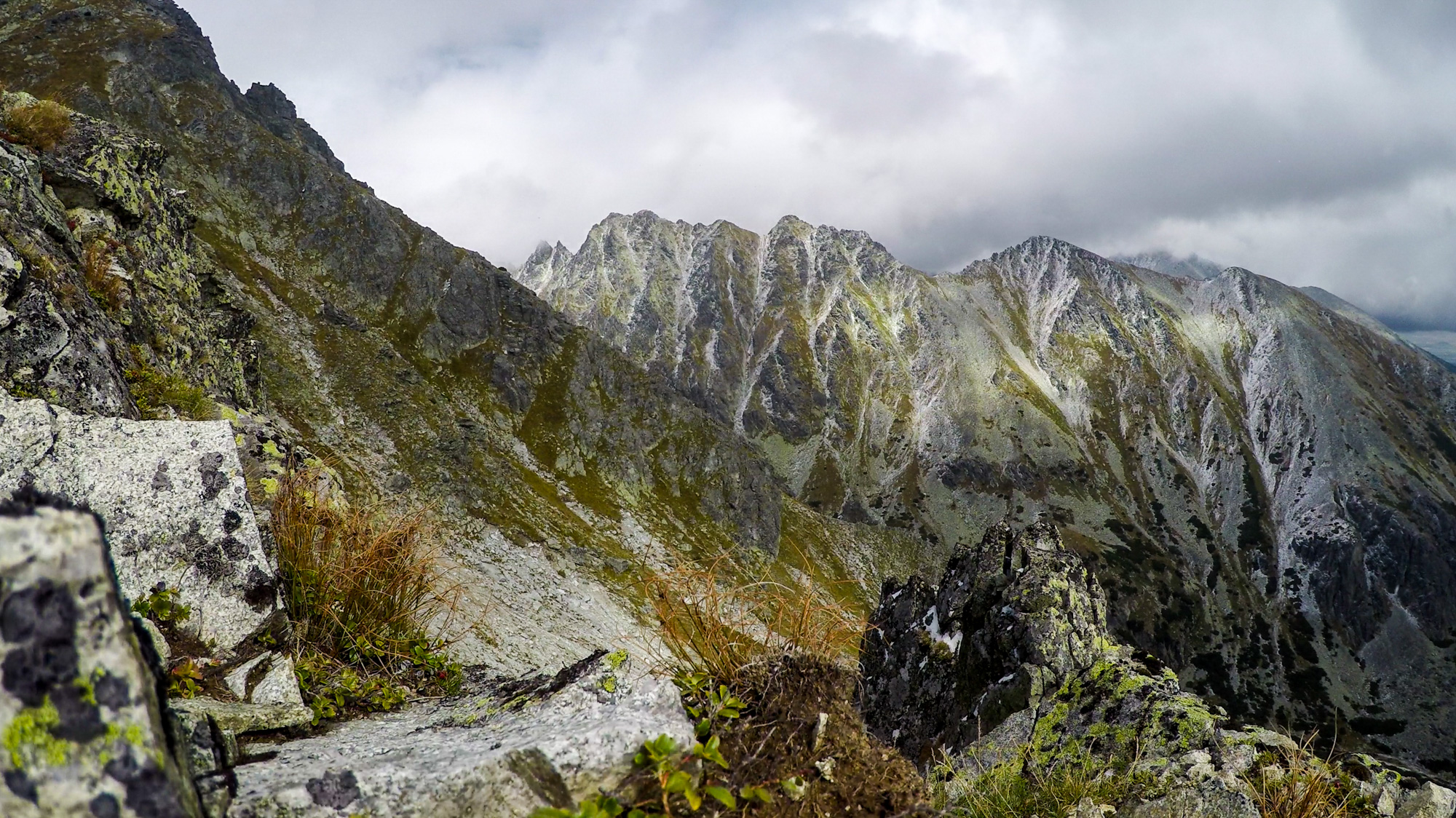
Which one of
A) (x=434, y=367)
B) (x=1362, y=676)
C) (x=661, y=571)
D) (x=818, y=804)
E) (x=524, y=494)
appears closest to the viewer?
(x=818, y=804)

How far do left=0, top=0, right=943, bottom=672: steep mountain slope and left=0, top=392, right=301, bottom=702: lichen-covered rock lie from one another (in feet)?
46.8

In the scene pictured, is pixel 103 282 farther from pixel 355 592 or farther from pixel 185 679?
pixel 185 679

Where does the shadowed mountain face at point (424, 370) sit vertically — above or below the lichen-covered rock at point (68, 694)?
above

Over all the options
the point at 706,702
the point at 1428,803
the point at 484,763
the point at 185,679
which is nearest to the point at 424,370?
the point at 185,679

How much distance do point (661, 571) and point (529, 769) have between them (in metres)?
2.09

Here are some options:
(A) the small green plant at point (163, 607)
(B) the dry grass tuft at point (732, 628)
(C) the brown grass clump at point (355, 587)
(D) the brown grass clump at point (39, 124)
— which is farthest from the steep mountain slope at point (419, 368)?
(B) the dry grass tuft at point (732, 628)

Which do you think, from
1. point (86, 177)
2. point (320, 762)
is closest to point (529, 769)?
point (320, 762)

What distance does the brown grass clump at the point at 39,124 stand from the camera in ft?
51.5

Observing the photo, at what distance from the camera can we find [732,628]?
214 inches

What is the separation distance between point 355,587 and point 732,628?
421 centimetres

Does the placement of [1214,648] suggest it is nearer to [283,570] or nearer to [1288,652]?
[1288,652]

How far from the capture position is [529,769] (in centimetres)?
364

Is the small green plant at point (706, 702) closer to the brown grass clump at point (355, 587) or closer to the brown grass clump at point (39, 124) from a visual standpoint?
the brown grass clump at point (355, 587)

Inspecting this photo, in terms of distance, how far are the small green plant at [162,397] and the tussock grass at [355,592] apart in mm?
3866
